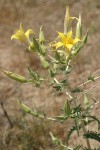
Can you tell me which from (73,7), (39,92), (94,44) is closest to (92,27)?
(94,44)

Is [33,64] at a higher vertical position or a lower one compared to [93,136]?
higher

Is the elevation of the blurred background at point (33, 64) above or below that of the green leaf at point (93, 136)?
above

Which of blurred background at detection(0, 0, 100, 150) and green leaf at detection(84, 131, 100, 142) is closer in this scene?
green leaf at detection(84, 131, 100, 142)

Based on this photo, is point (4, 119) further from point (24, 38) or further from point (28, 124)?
point (24, 38)

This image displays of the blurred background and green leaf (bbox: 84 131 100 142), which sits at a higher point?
the blurred background

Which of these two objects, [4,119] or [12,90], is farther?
[12,90]

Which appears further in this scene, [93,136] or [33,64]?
[33,64]

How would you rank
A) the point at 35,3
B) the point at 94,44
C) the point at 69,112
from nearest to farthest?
1. the point at 69,112
2. the point at 94,44
3. the point at 35,3

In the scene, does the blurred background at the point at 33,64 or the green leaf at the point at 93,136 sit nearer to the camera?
the green leaf at the point at 93,136
